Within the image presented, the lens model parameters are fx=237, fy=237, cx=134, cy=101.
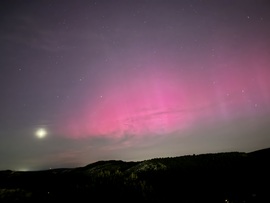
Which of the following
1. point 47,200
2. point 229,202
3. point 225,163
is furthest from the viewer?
point 225,163

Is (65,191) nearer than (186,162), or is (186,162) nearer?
(65,191)

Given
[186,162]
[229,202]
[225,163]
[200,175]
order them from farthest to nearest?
[186,162], [225,163], [200,175], [229,202]

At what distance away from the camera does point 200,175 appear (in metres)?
21.9

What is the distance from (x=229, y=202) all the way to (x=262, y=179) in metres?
5.89

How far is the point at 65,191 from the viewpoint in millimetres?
13188

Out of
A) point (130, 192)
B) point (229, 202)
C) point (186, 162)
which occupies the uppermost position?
point (186, 162)

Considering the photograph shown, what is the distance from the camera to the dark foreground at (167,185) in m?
12.6

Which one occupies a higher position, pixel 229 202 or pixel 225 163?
pixel 225 163

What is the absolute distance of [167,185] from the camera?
1905 cm

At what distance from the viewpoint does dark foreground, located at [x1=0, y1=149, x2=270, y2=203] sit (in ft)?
41.2

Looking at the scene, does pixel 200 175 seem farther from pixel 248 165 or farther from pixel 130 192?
pixel 130 192

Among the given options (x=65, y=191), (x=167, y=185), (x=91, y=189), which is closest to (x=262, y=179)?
(x=167, y=185)

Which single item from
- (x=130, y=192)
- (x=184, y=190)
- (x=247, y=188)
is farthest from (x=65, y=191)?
(x=247, y=188)

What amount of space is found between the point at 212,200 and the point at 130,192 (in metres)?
5.37
